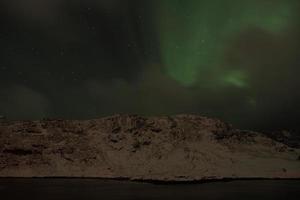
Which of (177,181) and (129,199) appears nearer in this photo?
(129,199)

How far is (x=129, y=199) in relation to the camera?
321 ft

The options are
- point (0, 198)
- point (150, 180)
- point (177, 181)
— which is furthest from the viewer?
point (150, 180)

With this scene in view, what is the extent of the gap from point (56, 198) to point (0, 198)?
12.7 meters

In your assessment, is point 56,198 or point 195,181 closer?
point 56,198

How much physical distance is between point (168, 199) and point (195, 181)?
10606 cm

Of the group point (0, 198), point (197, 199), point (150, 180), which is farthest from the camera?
point (150, 180)

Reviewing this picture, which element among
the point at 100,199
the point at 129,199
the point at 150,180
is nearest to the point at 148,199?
the point at 129,199

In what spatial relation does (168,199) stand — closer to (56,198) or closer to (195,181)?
(56,198)

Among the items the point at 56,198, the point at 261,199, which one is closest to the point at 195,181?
the point at 261,199

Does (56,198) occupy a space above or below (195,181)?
below

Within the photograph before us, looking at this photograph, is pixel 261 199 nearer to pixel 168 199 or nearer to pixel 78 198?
pixel 168 199

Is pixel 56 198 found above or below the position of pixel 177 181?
below

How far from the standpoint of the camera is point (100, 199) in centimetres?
9681

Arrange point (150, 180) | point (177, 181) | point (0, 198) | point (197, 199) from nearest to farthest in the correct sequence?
point (0, 198) → point (197, 199) → point (177, 181) → point (150, 180)
